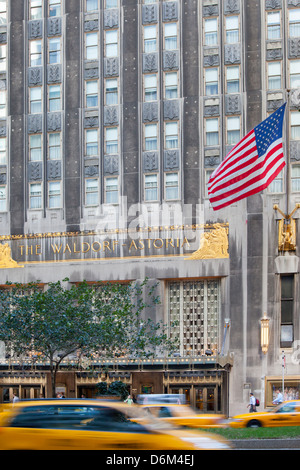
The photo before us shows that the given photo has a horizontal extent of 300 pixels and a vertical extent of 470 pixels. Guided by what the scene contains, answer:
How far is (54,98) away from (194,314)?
65.1 feet

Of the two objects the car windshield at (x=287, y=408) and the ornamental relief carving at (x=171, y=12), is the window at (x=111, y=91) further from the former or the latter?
the car windshield at (x=287, y=408)

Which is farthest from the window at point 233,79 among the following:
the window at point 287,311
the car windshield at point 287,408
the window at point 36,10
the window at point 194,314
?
the car windshield at point 287,408

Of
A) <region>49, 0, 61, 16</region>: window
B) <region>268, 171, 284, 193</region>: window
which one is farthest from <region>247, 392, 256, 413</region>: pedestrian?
<region>49, 0, 61, 16</region>: window

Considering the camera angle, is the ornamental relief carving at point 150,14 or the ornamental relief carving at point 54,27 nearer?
the ornamental relief carving at point 150,14

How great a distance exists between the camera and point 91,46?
67.2 meters

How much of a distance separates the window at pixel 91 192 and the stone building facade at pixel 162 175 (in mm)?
100

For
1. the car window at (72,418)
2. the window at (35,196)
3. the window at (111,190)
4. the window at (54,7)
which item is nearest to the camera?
the car window at (72,418)

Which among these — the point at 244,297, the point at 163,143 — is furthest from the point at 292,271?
the point at 163,143

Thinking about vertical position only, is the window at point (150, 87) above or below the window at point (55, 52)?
below

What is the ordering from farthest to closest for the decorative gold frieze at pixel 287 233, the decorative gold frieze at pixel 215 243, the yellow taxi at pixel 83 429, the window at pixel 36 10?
1. the window at pixel 36 10
2. the decorative gold frieze at pixel 215 243
3. the decorative gold frieze at pixel 287 233
4. the yellow taxi at pixel 83 429

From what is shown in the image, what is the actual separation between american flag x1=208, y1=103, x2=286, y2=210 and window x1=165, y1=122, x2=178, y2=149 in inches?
1074

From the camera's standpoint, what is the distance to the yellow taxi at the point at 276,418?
3491 cm

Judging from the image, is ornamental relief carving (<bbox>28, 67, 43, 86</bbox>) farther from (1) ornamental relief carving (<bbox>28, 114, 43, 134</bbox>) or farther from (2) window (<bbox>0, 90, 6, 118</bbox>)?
(1) ornamental relief carving (<bbox>28, 114, 43, 134</bbox>)

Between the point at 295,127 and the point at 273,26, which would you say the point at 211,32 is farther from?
the point at 295,127
